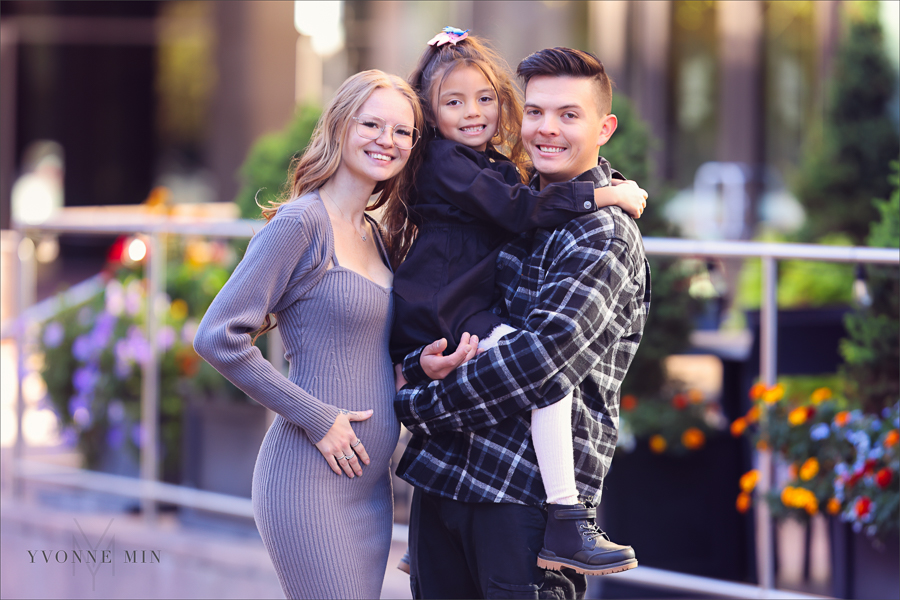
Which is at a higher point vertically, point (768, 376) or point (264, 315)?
point (264, 315)

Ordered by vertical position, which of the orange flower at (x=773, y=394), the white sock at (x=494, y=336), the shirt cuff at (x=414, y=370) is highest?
the white sock at (x=494, y=336)

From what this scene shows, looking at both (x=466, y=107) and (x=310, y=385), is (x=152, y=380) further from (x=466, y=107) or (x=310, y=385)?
(x=466, y=107)

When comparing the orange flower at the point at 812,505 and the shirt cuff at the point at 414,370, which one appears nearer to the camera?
the shirt cuff at the point at 414,370

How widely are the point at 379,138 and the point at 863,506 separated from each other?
2222mm

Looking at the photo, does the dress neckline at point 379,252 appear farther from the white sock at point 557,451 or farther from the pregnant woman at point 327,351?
the white sock at point 557,451

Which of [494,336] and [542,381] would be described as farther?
[494,336]

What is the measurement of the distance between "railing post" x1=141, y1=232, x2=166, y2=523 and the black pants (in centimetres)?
292

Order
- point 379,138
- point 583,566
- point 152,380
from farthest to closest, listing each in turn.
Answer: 1. point 152,380
2. point 379,138
3. point 583,566

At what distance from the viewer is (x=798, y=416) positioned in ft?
12.0

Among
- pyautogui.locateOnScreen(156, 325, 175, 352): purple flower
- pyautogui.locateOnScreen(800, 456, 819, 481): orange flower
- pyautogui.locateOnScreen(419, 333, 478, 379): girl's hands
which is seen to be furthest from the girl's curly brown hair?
pyautogui.locateOnScreen(156, 325, 175, 352): purple flower

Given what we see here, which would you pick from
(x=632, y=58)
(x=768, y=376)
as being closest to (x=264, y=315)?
(x=768, y=376)

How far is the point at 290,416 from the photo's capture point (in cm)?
228

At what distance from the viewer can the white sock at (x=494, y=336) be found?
7.35ft

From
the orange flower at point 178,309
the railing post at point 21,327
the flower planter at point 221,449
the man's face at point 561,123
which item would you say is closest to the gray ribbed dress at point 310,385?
the man's face at point 561,123
